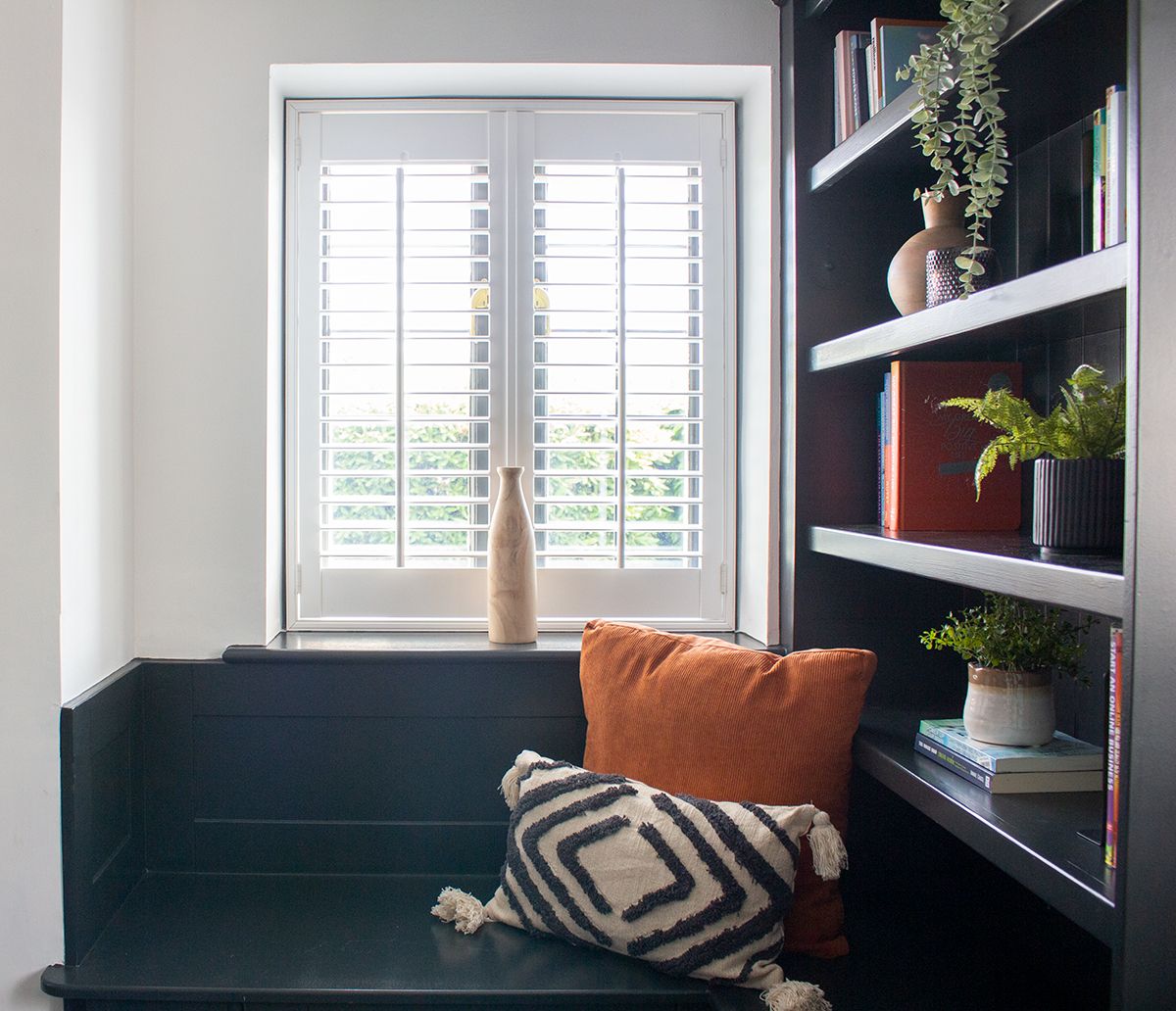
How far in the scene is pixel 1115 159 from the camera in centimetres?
107

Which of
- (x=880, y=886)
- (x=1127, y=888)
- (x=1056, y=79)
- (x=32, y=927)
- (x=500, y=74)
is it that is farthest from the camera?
(x=500, y=74)

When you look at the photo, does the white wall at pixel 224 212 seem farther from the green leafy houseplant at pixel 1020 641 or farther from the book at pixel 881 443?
the green leafy houseplant at pixel 1020 641

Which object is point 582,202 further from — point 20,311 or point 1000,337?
point 20,311

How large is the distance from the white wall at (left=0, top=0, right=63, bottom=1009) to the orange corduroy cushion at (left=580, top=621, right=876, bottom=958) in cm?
93

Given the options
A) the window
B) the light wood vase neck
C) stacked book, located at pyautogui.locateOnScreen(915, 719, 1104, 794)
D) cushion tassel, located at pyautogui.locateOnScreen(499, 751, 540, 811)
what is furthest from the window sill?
the light wood vase neck

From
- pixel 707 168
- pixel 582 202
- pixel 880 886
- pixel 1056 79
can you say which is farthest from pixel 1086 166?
pixel 880 886

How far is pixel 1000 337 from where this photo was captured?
142 centimetres

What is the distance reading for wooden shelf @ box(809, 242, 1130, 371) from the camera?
3.09 feet

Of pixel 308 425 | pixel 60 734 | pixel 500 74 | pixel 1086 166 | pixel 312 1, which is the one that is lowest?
pixel 60 734

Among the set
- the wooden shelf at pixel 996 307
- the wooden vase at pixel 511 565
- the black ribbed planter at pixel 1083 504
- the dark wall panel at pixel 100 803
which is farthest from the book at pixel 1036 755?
the dark wall panel at pixel 100 803

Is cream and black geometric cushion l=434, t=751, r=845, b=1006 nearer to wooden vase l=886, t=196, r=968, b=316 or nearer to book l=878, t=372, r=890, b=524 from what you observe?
book l=878, t=372, r=890, b=524

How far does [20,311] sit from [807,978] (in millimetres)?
1617

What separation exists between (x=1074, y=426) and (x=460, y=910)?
1208 millimetres

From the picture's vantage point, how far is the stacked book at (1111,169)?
1.04m
